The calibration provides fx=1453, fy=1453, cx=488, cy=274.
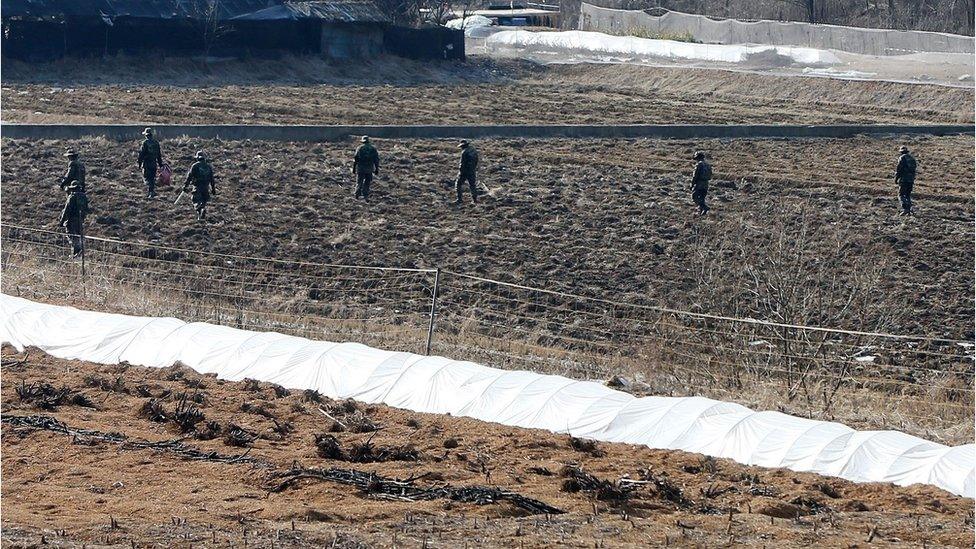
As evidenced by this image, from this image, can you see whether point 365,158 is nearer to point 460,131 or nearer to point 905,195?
point 460,131

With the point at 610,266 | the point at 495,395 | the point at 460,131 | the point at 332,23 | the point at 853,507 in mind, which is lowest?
the point at 610,266

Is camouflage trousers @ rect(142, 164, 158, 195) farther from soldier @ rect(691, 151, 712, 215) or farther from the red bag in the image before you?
soldier @ rect(691, 151, 712, 215)

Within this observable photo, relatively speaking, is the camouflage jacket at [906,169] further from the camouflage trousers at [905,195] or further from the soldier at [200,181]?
the soldier at [200,181]

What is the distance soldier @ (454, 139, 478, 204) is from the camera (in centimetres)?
2473

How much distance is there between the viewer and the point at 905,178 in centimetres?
2453

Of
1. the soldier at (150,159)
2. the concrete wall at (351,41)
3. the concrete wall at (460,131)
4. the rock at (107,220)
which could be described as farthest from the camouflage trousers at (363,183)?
the concrete wall at (351,41)

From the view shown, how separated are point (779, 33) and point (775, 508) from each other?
175ft

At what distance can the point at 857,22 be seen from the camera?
66.8 meters

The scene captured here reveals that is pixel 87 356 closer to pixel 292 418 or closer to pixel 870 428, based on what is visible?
pixel 292 418

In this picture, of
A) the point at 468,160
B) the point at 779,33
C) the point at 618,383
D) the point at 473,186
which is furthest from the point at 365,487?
the point at 779,33

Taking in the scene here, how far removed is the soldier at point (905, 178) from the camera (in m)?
24.2

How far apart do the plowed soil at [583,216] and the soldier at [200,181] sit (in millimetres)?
322

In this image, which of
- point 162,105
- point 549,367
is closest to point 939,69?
point 162,105

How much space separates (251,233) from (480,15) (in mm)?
50403
